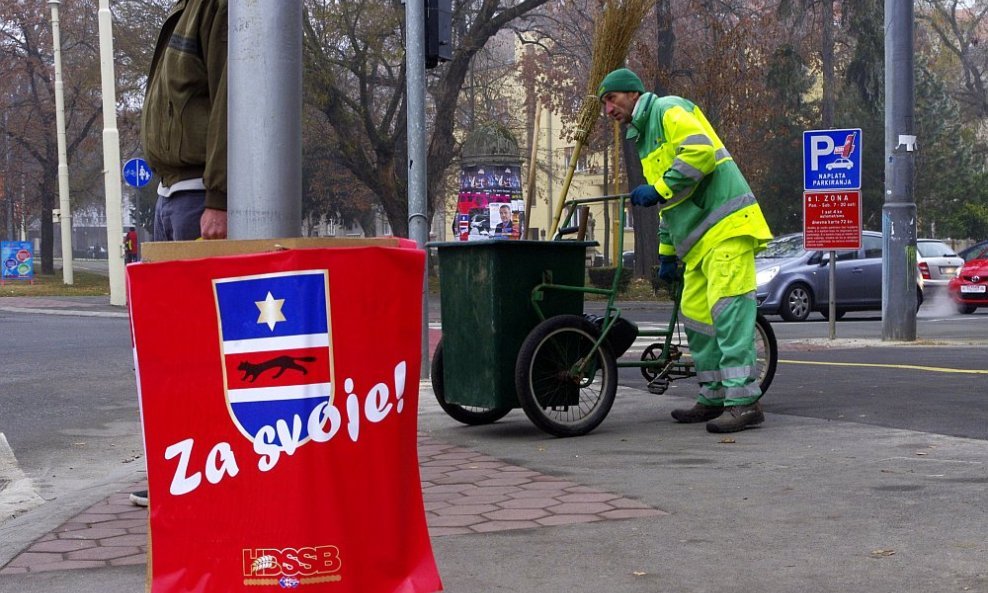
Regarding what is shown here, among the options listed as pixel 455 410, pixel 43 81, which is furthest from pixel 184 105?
pixel 43 81

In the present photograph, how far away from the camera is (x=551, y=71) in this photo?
48.1 m

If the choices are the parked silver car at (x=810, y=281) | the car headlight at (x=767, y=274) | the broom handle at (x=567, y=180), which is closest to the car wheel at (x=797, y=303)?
the parked silver car at (x=810, y=281)

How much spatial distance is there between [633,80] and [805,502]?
2.95 meters

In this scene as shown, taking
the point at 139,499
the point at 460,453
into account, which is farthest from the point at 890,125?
the point at 139,499

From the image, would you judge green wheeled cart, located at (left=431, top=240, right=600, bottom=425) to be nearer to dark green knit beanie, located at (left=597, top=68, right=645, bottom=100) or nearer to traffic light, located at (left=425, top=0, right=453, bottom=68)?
dark green knit beanie, located at (left=597, top=68, right=645, bottom=100)

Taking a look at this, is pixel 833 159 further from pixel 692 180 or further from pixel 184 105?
pixel 184 105

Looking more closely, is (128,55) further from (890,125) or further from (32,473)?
(32,473)

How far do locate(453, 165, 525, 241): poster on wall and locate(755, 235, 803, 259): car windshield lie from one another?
6148mm

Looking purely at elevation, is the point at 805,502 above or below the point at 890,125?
below

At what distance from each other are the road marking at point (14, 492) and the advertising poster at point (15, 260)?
3350 cm

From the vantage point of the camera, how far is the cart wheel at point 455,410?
23.9ft

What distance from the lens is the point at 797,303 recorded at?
20.5 m

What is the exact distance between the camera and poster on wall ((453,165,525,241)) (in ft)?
85.6

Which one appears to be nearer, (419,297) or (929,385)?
(419,297)
